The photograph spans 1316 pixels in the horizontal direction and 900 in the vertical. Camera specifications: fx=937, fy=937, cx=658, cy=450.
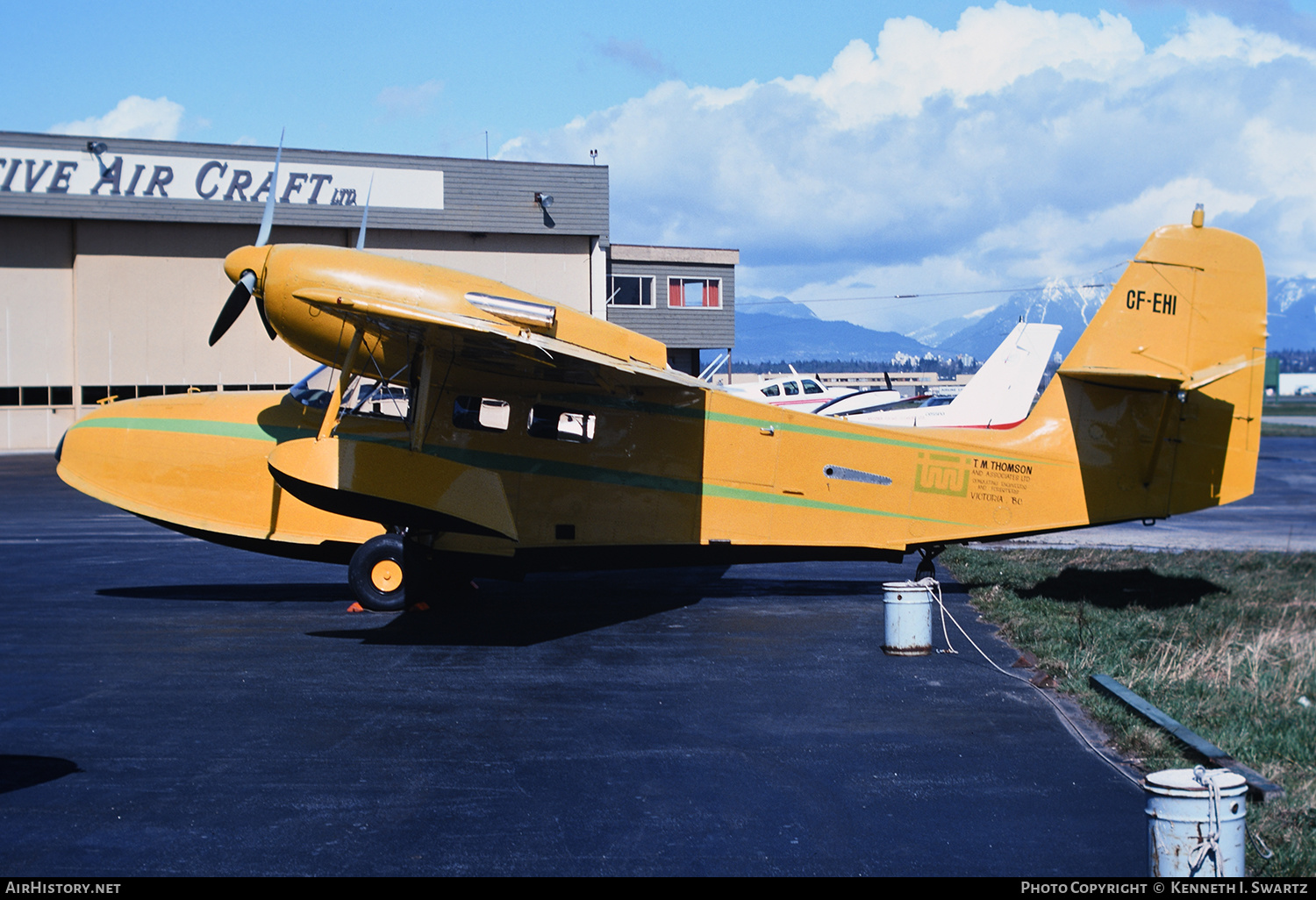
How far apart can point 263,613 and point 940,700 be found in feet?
23.8

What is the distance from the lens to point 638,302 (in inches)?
1951

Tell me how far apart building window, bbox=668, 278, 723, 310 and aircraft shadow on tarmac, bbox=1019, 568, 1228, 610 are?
3958cm

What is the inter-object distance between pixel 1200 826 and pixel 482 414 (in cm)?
768

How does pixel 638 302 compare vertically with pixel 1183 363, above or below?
above

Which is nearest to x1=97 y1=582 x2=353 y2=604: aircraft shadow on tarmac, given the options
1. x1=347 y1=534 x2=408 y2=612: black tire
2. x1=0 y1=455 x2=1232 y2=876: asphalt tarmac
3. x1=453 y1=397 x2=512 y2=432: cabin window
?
x1=0 y1=455 x2=1232 y2=876: asphalt tarmac

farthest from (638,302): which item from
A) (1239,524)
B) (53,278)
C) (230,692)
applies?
(230,692)

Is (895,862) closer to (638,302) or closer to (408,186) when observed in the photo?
(408,186)

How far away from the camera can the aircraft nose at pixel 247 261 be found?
9617 mm

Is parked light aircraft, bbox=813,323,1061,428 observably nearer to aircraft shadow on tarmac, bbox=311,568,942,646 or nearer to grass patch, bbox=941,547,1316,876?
grass patch, bbox=941,547,1316,876

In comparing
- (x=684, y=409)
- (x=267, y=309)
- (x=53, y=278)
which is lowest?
(x=684, y=409)

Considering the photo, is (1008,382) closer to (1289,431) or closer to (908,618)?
(908,618)

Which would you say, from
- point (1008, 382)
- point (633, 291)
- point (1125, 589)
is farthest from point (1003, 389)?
point (633, 291)

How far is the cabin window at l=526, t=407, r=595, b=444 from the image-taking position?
1012 cm
